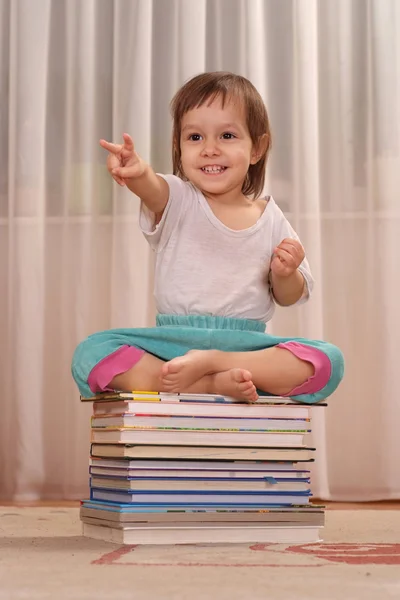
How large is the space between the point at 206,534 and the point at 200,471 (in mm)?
78

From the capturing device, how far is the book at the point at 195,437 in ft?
3.71

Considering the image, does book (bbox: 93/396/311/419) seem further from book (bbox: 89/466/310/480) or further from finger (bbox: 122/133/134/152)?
finger (bbox: 122/133/134/152)

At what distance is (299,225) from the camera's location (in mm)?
2143

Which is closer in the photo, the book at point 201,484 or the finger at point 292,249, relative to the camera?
the book at point 201,484

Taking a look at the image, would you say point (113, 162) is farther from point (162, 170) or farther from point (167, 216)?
point (162, 170)

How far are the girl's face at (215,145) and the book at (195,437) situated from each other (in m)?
0.37

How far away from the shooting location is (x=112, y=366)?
1216 mm

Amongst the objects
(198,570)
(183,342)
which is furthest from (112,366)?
(198,570)

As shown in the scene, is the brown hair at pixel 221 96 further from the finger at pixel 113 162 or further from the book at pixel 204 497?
the book at pixel 204 497

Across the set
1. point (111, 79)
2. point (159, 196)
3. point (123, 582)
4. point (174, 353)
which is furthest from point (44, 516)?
point (111, 79)

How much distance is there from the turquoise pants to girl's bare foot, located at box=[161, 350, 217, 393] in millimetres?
34

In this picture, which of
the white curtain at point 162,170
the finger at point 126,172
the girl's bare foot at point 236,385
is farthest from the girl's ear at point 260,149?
the white curtain at point 162,170

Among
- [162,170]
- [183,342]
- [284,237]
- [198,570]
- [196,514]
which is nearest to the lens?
[198,570]

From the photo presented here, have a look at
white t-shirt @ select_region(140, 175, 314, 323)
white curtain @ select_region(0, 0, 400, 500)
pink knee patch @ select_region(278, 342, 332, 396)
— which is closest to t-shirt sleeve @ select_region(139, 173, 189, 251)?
white t-shirt @ select_region(140, 175, 314, 323)
